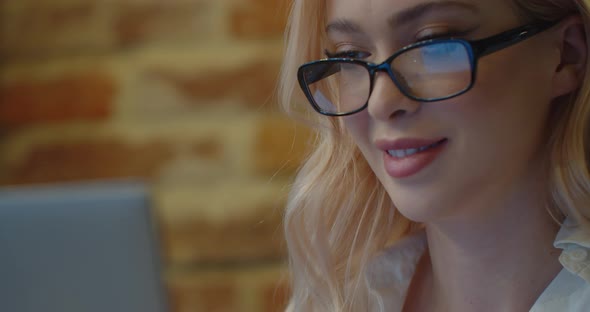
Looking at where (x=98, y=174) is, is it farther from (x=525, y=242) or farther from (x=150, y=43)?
(x=525, y=242)

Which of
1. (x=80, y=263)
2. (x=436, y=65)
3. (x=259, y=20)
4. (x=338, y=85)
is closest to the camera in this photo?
(x=436, y=65)

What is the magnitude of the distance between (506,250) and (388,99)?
20 cm

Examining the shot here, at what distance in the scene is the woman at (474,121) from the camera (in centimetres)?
A: 80

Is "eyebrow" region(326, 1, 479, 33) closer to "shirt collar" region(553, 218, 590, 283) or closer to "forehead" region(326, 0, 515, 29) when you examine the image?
"forehead" region(326, 0, 515, 29)

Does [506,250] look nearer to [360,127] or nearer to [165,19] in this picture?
[360,127]

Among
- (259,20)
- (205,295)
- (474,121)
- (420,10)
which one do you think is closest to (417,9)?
(420,10)

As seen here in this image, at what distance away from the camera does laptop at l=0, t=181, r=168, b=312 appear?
3.87ft

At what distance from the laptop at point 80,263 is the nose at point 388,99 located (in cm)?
46

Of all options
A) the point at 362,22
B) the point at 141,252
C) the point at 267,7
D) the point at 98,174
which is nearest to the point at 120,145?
the point at 98,174

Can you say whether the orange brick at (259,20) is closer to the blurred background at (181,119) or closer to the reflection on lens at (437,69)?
the blurred background at (181,119)

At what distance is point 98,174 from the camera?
5.95 ft

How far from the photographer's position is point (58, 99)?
1808 millimetres

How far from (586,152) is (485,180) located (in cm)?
12

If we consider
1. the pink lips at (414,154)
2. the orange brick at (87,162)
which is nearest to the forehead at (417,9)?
the pink lips at (414,154)
